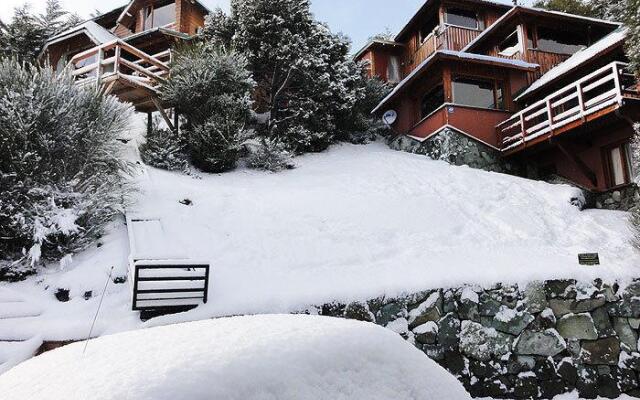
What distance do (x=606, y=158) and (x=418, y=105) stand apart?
7527 millimetres

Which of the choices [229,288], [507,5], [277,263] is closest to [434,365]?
[229,288]

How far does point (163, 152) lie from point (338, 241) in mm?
7020

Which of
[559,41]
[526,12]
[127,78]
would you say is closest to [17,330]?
[127,78]

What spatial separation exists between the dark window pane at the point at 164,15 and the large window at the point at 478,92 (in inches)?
639

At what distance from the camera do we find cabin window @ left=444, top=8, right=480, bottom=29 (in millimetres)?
21234

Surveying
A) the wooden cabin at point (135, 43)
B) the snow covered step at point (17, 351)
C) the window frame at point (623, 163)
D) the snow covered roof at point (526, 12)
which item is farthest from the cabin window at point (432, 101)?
the snow covered step at point (17, 351)

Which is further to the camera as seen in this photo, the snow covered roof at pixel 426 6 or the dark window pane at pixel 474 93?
the snow covered roof at pixel 426 6

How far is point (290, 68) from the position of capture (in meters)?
16.6

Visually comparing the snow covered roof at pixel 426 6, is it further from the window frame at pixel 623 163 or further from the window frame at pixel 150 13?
the window frame at pixel 150 13

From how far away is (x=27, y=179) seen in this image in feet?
25.3

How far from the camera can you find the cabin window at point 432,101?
17750mm

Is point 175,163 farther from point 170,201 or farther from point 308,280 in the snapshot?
point 308,280

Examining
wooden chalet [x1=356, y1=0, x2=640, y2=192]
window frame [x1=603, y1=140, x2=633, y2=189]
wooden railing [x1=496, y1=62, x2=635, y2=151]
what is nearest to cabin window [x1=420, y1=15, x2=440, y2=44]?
wooden chalet [x1=356, y1=0, x2=640, y2=192]

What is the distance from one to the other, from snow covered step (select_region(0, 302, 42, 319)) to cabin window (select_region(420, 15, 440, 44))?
2064cm
